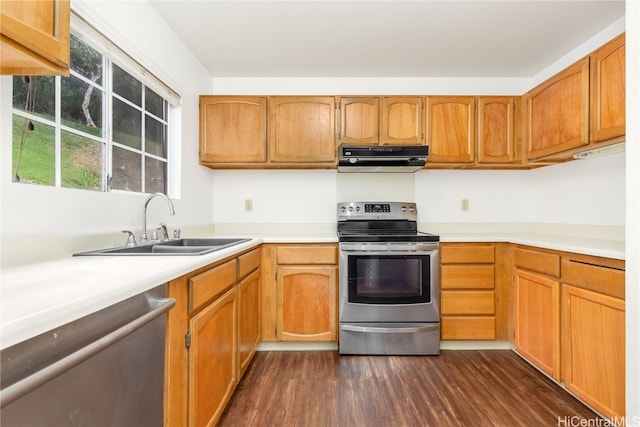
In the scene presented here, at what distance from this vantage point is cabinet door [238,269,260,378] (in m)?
1.91

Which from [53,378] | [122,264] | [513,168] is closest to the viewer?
[53,378]

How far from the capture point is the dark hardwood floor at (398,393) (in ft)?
5.47

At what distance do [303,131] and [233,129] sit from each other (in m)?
0.60

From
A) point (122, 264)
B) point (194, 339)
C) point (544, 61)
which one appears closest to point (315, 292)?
point (194, 339)

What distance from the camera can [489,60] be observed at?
2.65m

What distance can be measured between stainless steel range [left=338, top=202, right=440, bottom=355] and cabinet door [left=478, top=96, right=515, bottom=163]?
0.94 meters

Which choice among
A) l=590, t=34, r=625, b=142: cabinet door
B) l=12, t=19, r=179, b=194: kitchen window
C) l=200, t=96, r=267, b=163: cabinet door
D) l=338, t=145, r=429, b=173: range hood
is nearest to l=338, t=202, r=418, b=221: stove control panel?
l=338, t=145, r=429, b=173: range hood

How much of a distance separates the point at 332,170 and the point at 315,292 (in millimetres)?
1146

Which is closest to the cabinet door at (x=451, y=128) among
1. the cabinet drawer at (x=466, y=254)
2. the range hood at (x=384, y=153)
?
the range hood at (x=384, y=153)

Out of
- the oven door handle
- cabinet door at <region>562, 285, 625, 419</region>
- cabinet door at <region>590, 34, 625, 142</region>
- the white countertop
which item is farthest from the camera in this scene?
the oven door handle

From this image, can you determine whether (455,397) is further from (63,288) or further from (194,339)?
(63,288)

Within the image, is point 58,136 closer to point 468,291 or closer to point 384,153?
point 384,153

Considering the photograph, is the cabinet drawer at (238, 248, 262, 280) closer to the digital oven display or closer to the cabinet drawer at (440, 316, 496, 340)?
the digital oven display

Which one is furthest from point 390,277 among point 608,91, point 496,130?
point 608,91
